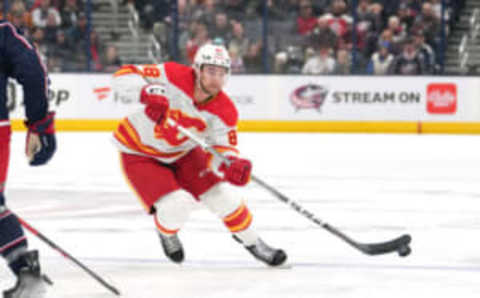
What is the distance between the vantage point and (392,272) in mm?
3791

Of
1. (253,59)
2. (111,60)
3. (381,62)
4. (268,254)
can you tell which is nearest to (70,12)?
(111,60)

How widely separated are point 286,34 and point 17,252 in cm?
864

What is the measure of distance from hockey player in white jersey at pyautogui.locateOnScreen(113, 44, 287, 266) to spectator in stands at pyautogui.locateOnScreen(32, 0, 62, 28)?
7921 millimetres

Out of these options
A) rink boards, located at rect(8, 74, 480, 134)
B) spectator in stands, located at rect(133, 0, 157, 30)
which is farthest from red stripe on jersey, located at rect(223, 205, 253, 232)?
spectator in stands, located at rect(133, 0, 157, 30)

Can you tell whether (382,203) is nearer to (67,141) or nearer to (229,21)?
(67,141)

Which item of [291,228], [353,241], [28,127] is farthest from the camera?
[291,228]

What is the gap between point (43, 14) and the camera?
11648mm

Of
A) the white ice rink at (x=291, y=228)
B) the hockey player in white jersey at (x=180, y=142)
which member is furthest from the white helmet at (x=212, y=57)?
the white ice rink at (x=291, y=228)

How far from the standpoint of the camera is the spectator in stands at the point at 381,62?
11180 mm

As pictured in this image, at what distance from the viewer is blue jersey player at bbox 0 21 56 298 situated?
285cm

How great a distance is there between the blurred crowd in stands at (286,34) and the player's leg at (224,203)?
7.27 m

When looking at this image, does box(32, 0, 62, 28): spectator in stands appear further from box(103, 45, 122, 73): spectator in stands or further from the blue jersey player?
the blue jersey player

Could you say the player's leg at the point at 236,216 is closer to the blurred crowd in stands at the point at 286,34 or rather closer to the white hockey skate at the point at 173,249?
the white hockey skate at the point at 173,249

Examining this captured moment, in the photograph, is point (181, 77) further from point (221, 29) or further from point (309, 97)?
point (221, 29)
